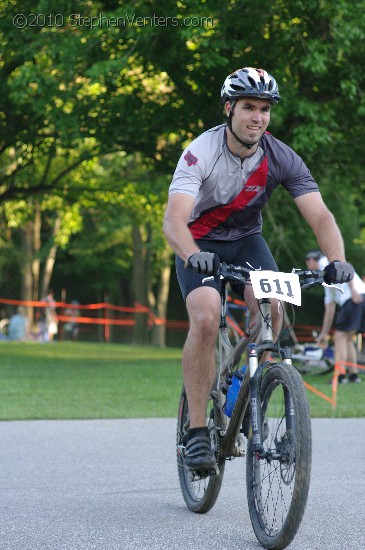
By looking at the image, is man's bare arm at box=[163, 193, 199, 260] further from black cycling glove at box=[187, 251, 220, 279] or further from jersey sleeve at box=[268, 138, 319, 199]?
jersey sleeve at box=[268, 138, 319, 199]

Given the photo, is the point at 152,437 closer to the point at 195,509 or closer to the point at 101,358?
the point at 195,509

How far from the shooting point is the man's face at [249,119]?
586cm

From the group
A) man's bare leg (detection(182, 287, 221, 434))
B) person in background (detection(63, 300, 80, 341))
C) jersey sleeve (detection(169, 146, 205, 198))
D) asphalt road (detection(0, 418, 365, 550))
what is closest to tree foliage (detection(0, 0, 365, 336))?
asphalt road (detection(0, 418, 365, 550))

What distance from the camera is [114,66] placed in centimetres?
1958

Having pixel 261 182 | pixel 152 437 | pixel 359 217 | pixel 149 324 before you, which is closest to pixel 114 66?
pixel 152 437

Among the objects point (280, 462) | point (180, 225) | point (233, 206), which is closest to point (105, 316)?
point (233, 206)

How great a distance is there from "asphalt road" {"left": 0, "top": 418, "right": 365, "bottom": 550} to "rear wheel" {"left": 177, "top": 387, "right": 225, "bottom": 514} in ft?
0.21

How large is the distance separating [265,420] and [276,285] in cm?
59

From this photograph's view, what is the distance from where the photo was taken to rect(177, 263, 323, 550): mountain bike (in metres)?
4.94

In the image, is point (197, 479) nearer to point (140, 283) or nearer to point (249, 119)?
point (249, 119)

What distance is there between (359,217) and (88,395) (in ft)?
103

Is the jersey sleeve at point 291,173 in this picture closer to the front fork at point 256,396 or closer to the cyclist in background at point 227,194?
the cyclist in background at point 227,194

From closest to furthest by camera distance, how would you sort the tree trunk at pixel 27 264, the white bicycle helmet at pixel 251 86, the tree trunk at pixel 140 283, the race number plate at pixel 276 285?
the race number plate at pixel 276 285 < the white bicycle helmet at pixel 251 86 < the tree trunk at pixel 140 283 < the tree trunk at pixel 27 264

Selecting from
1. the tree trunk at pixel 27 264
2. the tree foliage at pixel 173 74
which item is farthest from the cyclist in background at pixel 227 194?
the tree trunk at pixel 27 264
